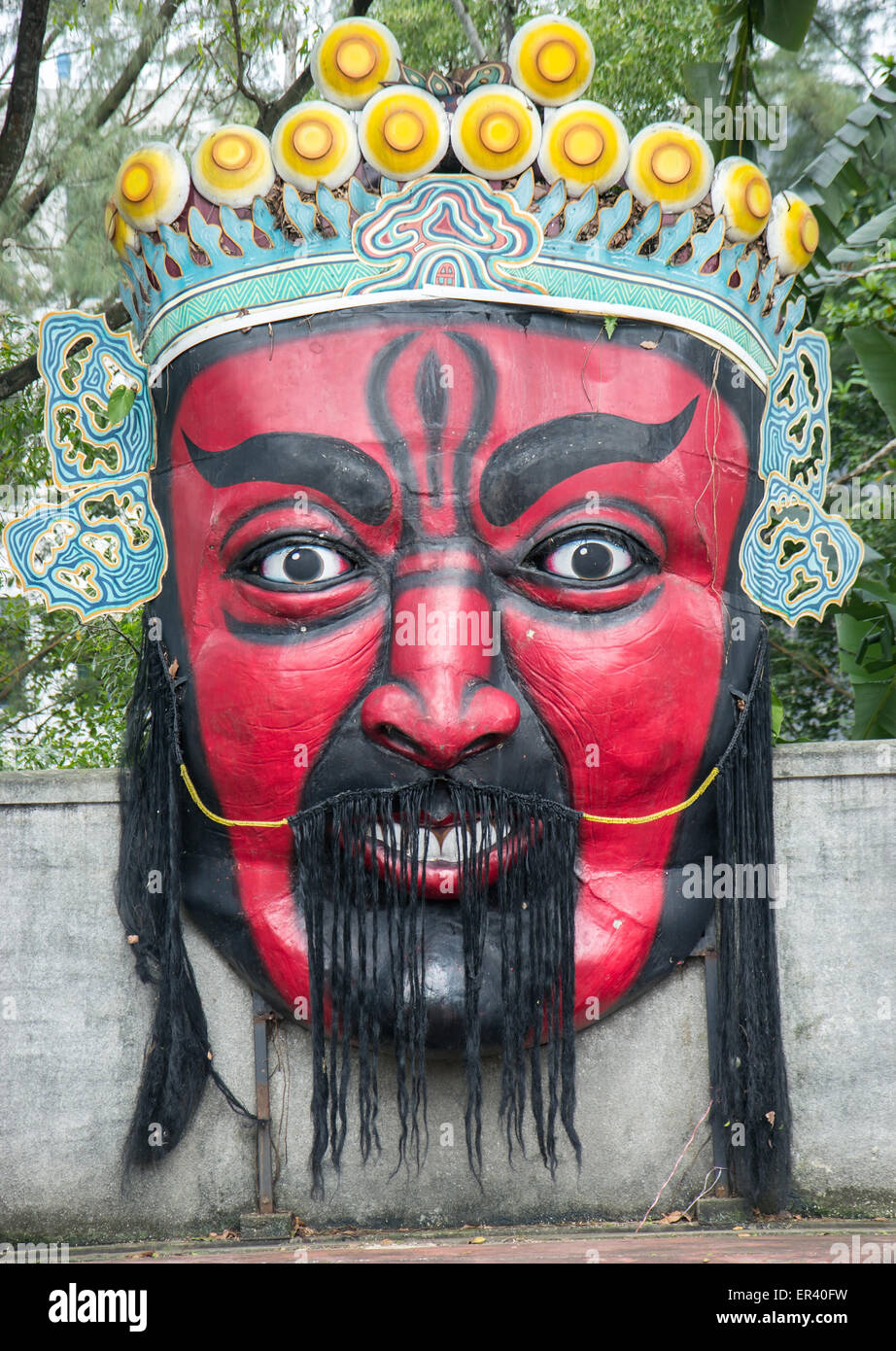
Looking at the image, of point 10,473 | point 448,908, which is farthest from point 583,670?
point 10,473

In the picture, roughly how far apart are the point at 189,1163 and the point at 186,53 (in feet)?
20.2

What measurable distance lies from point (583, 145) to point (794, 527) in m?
1.45

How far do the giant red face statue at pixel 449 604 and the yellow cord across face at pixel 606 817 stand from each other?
0.07 feet

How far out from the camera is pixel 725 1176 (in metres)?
4.50

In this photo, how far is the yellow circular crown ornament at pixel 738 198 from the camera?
4391 millimetres

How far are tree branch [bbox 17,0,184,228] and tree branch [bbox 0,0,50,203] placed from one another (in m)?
0.78

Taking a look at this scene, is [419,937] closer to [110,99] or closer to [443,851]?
[443,851]

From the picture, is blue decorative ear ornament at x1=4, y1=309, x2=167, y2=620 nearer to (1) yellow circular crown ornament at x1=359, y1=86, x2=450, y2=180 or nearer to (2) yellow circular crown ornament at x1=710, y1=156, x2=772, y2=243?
(1) yellow circular crown ornament at x1=359, y1=86, x2=450, y2=180

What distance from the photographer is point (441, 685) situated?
13.2 feet

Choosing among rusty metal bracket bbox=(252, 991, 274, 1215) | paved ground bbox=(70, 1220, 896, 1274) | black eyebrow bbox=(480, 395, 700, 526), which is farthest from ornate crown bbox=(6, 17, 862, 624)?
paved ground bbox=(70, 1220, 896, 1274)

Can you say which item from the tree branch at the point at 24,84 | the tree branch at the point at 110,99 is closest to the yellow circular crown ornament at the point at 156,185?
the tree branch at the point at 24,84

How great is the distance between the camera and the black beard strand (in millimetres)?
4121

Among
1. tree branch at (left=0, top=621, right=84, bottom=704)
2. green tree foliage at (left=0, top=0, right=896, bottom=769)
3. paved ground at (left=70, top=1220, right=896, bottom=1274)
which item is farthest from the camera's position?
tree branch at (left=0, top=621, right=84, bottom=704)

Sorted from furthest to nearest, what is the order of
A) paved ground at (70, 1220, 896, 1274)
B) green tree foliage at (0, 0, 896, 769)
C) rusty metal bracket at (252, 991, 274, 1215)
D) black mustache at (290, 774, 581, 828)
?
green tree foliage at (0, 0, 896, 769) → rusty metal bracket at (252, 991, 274, 1215) → black mustache at (290, 774, 581, 828) → paved ground at (70, 1220, 896, 1274)
